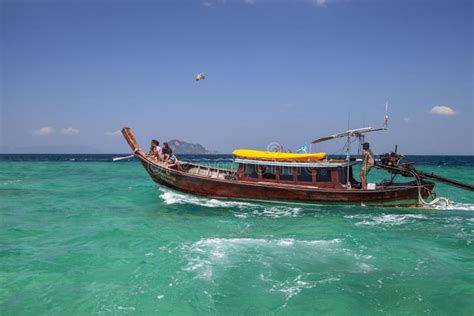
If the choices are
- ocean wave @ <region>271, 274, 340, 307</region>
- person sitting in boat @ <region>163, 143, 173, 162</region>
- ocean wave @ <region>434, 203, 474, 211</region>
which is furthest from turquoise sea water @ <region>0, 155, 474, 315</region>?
person sitting in boat @ <region>163, 143, 173, 162</region>

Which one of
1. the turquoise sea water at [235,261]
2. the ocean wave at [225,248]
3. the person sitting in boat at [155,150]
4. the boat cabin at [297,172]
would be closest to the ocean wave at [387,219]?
the turquoise sea water at [235,261]

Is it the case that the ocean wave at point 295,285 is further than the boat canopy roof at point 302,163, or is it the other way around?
the boat canopy roof at point 302,163

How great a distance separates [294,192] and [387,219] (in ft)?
16.3

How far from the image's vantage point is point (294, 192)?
21.0 meters

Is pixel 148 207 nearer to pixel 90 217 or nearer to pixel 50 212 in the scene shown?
pixel 90 217

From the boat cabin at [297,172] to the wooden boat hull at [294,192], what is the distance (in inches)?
18.5

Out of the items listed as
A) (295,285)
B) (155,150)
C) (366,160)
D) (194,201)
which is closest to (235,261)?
(295,285)

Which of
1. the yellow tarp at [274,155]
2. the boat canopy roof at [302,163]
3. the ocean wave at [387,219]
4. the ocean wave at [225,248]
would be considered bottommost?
the ocean wave at [225,248]

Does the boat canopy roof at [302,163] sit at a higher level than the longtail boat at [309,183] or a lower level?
higher

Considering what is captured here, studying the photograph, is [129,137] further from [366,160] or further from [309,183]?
[366,160]

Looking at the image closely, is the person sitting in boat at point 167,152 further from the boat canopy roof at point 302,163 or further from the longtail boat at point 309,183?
the boat canopy roof at point 302,163

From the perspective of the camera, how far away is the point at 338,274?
11031mm

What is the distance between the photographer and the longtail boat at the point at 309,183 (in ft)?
68.6

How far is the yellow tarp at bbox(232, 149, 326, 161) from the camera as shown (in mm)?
21016
